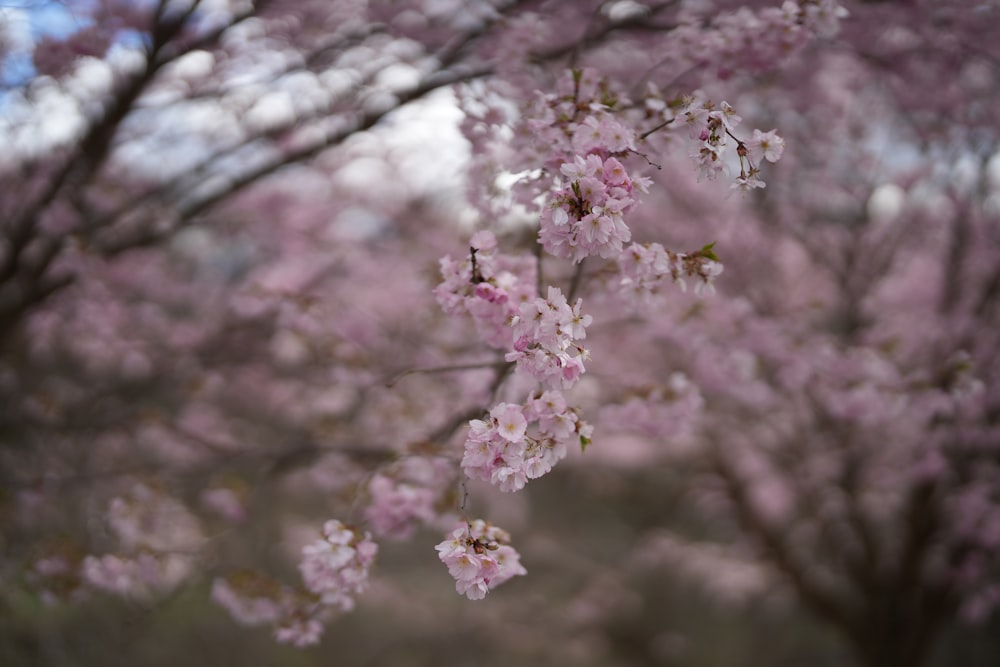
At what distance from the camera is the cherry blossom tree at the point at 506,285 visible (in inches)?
75.9

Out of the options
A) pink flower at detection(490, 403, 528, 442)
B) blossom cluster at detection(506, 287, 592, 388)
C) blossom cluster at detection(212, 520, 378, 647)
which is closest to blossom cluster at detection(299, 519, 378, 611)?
blossom cluster at detection(212, 520, 378, 647)

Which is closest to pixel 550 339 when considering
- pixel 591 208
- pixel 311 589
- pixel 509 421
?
pixel 509 421

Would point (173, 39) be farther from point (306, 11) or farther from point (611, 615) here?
point (611, 615)

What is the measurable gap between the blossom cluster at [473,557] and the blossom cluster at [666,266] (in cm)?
78

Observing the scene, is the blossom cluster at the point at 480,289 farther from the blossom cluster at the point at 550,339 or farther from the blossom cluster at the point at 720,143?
the blossom cluster at the point at 720,143

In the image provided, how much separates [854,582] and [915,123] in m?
3.32

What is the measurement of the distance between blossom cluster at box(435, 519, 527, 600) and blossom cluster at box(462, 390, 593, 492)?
134mm

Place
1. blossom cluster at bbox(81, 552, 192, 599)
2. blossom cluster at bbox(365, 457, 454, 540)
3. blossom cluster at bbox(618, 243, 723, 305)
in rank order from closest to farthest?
1. blossom cluster at bbox(618, 243, 723, 305)
2. blossom cluster at bbox(365, 457, 454, 540)
3. blossom cluster at bbox(81, 552, 192, 599)

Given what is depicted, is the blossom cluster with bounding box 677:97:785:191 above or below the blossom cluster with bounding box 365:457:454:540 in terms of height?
above

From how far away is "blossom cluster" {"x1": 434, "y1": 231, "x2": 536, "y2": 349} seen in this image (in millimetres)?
1789

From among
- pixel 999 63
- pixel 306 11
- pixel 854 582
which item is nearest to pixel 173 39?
pixel 306 11

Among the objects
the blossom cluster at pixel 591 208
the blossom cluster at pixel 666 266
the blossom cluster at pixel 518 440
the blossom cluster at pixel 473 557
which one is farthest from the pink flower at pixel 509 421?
the blossom cluster at pixel 666 266

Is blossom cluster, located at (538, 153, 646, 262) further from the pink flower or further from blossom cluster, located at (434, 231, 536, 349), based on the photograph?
the pink flower

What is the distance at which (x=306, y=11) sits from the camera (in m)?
3.56
